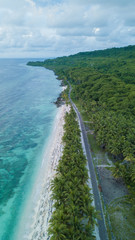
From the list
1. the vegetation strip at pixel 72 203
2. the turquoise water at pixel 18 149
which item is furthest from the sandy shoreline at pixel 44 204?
the turquoise water at pixel 18 149

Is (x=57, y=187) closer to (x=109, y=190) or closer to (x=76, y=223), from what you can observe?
(x=76, y=223)

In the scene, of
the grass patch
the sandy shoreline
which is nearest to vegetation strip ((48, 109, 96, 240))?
the sandy shoreline

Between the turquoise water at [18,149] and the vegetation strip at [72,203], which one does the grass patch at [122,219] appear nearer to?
the vegetation strip at [72,203]

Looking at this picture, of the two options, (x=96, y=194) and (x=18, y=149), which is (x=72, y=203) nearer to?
(x=96, y=194)

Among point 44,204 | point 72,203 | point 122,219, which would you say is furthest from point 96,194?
point 44,204

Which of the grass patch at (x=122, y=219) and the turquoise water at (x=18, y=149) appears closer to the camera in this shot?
the grass patch at (x=122, y=219)

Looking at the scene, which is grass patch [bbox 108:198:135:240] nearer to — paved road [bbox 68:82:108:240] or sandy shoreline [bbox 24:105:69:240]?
paved road [bbox 68:82:108:240]

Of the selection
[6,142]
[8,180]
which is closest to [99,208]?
[8,180]

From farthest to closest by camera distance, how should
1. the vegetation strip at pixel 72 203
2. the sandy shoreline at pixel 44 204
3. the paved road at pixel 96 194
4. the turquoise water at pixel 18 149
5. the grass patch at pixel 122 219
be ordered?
1. the turquoise water at pixel 18 149
2. the sandy shoreline at pixel 44 204
3. the paved road at pixel 96 194
4. the grass patch at pixel 122 219
5. the vegetation strip at pixel 72 203
